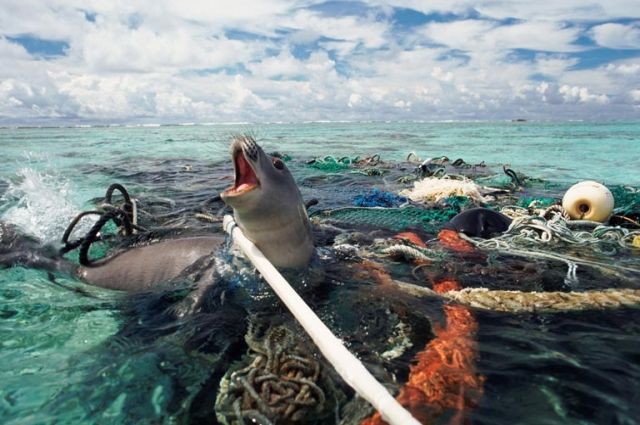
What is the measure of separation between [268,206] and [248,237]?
1.00 feet

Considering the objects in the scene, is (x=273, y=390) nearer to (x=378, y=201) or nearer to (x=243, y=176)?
(x=243, y=176)

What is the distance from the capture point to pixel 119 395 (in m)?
2.62

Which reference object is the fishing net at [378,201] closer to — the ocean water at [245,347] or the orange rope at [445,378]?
the ocean water at [245,347]

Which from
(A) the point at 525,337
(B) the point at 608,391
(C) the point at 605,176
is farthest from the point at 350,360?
(C) the point at 605,176

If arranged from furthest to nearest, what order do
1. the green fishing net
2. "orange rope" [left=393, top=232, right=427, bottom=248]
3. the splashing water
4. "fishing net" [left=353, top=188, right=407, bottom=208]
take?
"fishing net" [left=353, top=188, right=407, bottom=208] → the green fishing net → the splashing water → "orange rope" [left=393, top=232, right=427, bottom=248]

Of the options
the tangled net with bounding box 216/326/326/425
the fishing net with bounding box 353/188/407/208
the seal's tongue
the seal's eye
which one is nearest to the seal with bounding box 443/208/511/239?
the fishing net with bounding box 353/188/407/208

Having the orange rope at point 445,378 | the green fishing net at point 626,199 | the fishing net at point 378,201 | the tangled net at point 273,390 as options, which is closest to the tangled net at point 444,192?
the fishing net at point 378,201

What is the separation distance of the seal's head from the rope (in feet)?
3.63

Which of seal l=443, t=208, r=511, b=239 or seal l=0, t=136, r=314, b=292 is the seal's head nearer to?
seal l=0, t=136, r=314, b=292

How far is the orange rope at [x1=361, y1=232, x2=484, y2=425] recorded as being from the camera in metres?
2.34

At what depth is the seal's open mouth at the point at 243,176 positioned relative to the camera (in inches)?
121

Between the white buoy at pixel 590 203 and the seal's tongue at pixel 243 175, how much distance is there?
5.09 m

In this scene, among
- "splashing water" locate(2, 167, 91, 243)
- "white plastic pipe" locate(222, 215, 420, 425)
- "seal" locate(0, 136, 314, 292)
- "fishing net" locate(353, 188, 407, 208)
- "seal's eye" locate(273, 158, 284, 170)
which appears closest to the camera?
"white plastic pipe" locate(222, 215, 420, 425)

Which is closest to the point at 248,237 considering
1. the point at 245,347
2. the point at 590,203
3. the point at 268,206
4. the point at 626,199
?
the point at 268,206
